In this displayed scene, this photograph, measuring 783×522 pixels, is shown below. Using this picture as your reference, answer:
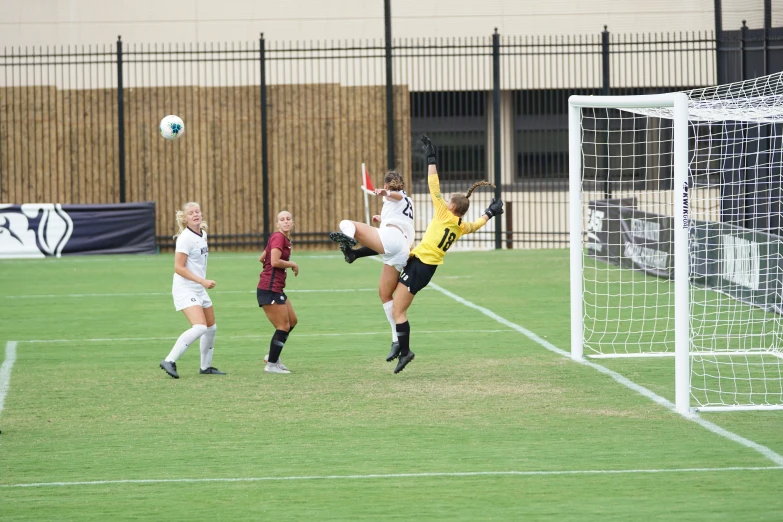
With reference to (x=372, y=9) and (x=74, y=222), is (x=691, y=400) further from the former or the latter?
(x=372, y=9)

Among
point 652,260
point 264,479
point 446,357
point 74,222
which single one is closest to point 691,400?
point 446,357

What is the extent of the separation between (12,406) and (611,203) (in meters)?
16.7

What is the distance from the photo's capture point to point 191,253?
1096 centimetres

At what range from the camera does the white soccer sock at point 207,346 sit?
11180mm

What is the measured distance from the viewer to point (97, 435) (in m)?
8.68

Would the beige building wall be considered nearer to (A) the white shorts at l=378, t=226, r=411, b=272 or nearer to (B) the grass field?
(B) the grass field

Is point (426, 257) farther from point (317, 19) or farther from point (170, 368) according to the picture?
point (317, 19)

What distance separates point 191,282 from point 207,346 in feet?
2.30

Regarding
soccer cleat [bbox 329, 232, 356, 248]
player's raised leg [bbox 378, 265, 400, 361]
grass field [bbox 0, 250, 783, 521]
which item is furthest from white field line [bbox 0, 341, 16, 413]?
player's raised leg [bbox 378, 265, 400, 361]

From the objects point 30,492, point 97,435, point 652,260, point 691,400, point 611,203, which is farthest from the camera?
point 611,203

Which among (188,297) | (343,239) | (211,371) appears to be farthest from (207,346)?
(343,239)

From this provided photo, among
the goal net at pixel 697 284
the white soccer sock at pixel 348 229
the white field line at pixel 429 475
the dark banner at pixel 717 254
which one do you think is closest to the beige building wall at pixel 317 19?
the dark banner at pixel 717 254

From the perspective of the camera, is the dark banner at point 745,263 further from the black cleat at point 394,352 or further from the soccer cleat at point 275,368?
the soccer cleat at point 275,368

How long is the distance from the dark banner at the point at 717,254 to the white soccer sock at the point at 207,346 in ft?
18.6
